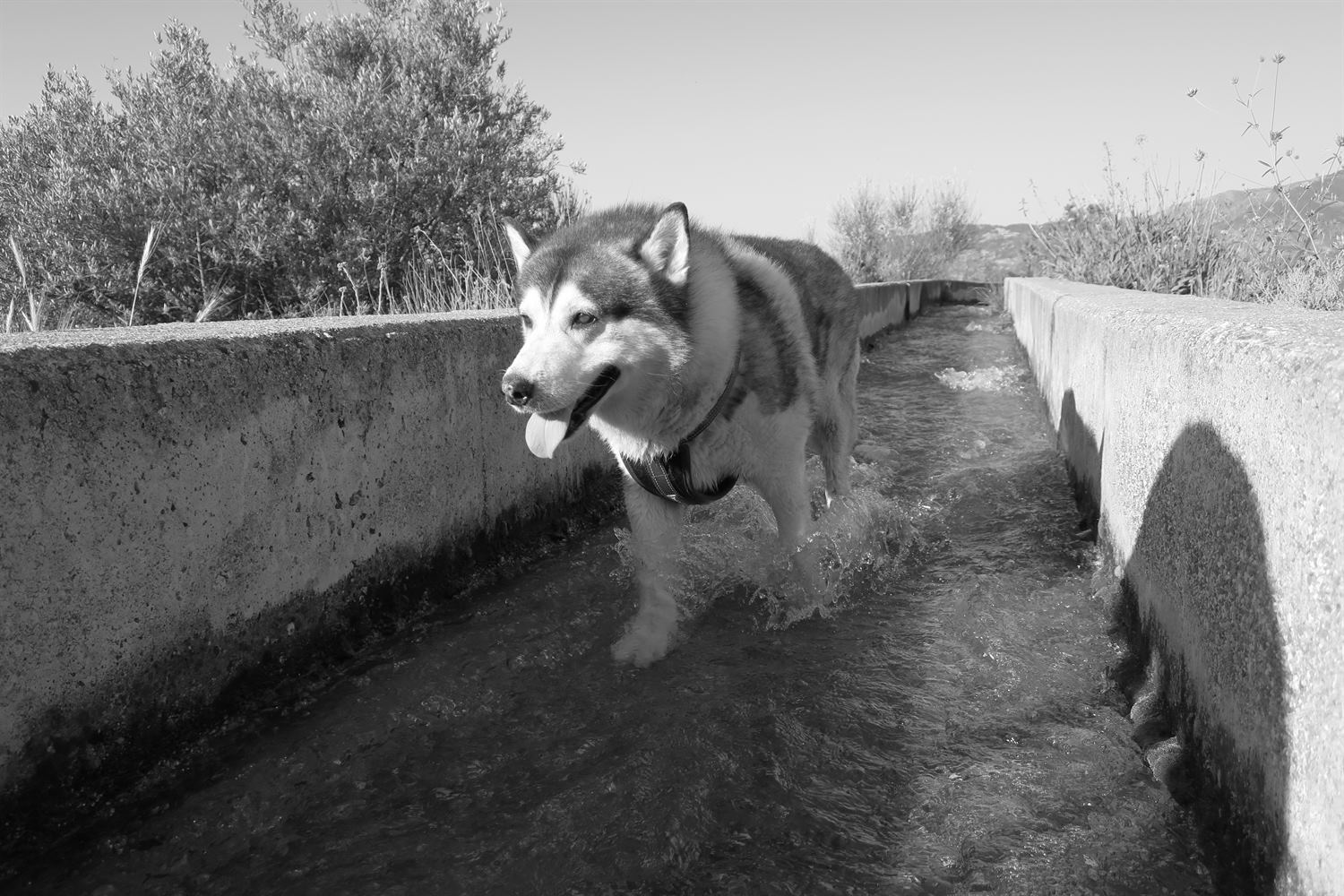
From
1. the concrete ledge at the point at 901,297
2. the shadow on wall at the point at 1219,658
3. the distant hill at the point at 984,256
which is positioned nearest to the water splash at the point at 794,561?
the shadow on wall at the point at 1219,658

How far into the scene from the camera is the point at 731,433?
3326mm

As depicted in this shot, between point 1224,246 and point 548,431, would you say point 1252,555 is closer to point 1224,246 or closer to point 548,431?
point 548,431

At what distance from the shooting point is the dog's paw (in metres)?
3.20

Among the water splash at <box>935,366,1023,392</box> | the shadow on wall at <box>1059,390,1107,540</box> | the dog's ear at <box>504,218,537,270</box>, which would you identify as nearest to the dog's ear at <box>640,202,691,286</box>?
the dog's ear at <box>504,218,537,270</box>

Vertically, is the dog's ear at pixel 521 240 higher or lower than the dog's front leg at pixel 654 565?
higher

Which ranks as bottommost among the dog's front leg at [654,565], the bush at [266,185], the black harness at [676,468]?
the dog's front leg at [654,565]

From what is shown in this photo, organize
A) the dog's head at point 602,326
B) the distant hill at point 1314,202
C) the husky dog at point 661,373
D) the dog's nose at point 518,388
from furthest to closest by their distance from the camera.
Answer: the distant hill at point 1314,202, the husky dog at point 661,373, the dog's head at point 602,326, the dog's nose at point 518,388

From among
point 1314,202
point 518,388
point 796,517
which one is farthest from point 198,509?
point 1314,202

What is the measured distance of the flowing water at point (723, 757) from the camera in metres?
2.03

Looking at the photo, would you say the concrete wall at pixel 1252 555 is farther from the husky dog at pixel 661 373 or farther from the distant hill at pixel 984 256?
the distant hill at pixel 984 256

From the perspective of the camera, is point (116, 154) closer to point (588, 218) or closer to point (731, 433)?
point (588, 218)

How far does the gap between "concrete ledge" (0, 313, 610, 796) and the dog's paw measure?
39.8 inches

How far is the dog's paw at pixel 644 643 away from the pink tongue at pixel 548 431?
0.83 meters

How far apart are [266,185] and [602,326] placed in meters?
6.73
